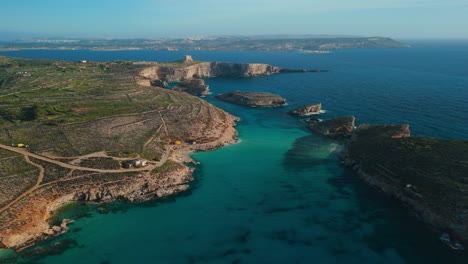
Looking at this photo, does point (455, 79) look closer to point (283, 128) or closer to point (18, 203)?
point (283, 128)

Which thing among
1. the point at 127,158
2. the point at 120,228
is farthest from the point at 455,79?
the point at 120,228

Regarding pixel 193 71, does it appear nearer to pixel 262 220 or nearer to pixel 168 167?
pixel 168 167

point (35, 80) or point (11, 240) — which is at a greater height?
point (35, 80)

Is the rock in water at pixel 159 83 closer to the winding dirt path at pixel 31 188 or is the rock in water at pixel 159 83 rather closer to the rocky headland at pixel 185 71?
the rocky headland at pixel 185 71

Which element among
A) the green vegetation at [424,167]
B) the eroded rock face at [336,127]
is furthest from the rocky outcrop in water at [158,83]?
the green vegetation at [424,167]

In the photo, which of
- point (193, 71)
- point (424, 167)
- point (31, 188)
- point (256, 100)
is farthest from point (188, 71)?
point (424, 167)

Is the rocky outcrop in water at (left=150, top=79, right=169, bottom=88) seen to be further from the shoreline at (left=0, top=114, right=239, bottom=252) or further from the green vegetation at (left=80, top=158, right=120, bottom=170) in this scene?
the green vegetation at (left=80, top=158, right=120, bottom=170)

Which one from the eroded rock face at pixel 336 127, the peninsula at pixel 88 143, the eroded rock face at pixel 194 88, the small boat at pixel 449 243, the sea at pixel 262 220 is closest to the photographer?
the sea at pixel 262 220

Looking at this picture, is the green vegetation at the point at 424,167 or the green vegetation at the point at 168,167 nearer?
the green vegetation at the point at 424,167
